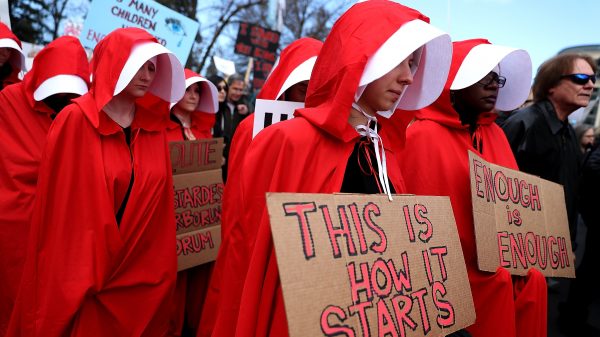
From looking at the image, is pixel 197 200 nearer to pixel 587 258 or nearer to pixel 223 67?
pixel 587 258

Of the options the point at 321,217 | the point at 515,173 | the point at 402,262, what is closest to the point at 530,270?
the point at 515,173

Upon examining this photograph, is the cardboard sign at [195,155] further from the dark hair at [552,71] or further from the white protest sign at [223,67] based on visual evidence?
the white protest sign at [223,67]

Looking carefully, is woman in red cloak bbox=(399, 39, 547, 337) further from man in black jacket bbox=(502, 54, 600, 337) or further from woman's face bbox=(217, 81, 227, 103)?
woman's face bbox=(217, 81, 227, 103)

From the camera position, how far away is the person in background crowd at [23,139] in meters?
3.56

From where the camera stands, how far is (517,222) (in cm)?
254

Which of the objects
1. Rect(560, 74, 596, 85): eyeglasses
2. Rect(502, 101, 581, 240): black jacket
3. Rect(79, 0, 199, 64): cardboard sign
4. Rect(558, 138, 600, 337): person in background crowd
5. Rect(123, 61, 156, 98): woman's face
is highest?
Rect(79, 0, 199, 64): cardboard sign

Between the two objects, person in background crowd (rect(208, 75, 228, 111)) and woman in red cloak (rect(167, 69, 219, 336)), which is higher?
person in background crowd (rect(208, 75, 228, 111))

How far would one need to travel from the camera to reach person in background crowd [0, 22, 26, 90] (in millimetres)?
4242

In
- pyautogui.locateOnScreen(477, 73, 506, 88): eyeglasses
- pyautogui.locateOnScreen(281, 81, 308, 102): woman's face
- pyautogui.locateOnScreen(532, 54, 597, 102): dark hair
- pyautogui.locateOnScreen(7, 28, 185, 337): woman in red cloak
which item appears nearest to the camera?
pyautogui.locateOnScreen(7, 28, 185, 337): woman in red cloak

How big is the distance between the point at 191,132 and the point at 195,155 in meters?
0.90

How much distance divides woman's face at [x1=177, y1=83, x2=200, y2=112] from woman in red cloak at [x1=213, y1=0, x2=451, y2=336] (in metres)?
2.69

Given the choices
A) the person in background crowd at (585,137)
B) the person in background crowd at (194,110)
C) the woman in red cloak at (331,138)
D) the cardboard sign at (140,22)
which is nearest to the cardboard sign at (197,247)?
the person in background crowd at (194,110)

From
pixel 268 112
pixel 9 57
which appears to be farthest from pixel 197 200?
pixel 9 57

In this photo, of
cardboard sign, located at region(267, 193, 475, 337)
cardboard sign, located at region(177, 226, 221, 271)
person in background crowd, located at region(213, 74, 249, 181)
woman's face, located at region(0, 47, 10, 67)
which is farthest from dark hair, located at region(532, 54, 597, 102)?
woman's face, located at region(0, 47, 10, 67)
